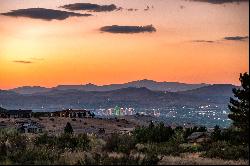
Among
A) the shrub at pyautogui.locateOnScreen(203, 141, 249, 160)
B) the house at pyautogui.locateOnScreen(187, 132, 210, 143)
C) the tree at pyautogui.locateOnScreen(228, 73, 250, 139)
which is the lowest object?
the house at pyautogui.locateOnScreen(187, 132, 210, 143)

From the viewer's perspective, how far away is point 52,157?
2284cm

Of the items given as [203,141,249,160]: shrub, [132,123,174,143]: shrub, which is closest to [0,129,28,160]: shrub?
[132,123,174,143]: shrub

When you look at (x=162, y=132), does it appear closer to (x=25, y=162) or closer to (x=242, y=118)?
(x=242, y=118)

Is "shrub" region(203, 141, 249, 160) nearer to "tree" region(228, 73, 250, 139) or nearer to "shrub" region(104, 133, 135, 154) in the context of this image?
"tree" region(228, 73, 250, 139)

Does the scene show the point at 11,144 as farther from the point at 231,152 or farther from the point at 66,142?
the point at 231,152

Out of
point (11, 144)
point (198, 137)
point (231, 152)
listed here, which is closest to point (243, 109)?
point (231, 152)

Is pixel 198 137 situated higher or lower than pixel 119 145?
lower

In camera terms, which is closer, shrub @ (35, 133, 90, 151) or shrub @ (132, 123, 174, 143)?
shrub @ (35, 133, 90, 151)

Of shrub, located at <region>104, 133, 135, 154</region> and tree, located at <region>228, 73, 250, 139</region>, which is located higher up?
tree, located at <region>228, 73, 250, 139</region>

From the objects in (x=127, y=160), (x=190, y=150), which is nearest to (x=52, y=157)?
(x=127, y=160)

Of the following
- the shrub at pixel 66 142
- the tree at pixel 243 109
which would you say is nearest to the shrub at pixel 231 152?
the tree at pixel 243 109

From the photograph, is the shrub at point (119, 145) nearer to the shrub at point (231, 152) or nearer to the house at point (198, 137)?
the shrub at point (231, 152)

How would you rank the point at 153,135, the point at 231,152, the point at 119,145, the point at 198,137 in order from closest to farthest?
the point at 231,152 < the point at 119,145 < the point at 153,135 < the point at 198,137

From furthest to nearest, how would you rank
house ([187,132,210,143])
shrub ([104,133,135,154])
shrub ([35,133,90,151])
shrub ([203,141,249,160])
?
house ([187,132,210,143]) < shrub ([35,133,90,151]) < shrub ([104,133,135,154]) < shrub ([203,141,249,160])
